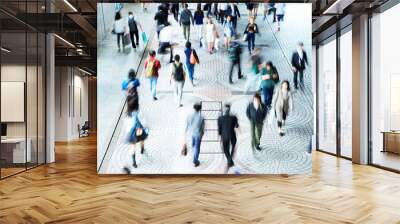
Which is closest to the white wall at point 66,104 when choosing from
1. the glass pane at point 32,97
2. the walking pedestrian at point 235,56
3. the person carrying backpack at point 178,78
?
the glass pane at point 32,97

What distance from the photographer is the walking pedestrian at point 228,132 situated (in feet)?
22.3

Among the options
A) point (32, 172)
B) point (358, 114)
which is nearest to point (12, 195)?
point (32, 172)

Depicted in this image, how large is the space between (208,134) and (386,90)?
3.99 metres

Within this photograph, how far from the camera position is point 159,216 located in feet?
13.7

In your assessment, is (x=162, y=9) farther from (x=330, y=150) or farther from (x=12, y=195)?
(x=330, y=150)

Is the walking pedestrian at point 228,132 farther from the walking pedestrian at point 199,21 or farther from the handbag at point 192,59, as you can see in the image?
the walking pedestrian at point 199,21

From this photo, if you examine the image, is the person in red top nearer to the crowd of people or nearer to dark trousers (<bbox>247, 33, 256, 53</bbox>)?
the crowd of people

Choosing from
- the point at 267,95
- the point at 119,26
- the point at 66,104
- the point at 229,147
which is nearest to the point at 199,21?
the point at 119,26

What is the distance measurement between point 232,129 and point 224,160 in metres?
0.59

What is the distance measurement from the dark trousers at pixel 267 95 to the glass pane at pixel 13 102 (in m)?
4.65

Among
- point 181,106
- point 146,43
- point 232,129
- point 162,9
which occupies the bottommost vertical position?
point 232,129

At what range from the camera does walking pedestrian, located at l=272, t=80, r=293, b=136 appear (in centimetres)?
682

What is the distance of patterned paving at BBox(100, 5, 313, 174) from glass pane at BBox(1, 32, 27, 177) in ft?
5.88

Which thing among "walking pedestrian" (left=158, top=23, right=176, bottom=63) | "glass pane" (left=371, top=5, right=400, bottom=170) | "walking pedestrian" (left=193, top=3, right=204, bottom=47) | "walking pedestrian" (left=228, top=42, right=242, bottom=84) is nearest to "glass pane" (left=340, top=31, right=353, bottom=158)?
"glass pane" (left=371, top=5, right=400, bottom=170)
